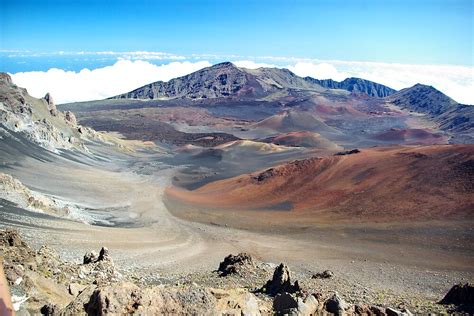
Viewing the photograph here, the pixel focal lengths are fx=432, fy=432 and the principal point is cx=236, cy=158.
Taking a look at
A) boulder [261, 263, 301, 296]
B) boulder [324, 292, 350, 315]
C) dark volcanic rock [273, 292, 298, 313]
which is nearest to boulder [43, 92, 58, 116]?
boulder [261, 263, 301, 296]

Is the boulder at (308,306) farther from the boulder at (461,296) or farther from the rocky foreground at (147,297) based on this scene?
the boulder at (461,296)

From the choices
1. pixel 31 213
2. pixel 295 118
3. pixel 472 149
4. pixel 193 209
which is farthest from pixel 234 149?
pixel 295 118

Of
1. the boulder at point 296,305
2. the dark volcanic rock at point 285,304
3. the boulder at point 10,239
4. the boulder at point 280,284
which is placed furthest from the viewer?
the boulder at point 10,239

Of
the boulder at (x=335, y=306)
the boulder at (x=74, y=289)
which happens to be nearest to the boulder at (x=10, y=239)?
the boulder at (x=74, y=289)

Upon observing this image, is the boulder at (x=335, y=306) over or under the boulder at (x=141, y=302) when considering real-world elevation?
under

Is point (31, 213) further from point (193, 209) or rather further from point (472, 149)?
point (472, 149)

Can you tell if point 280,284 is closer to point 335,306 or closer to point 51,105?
point 335,306
